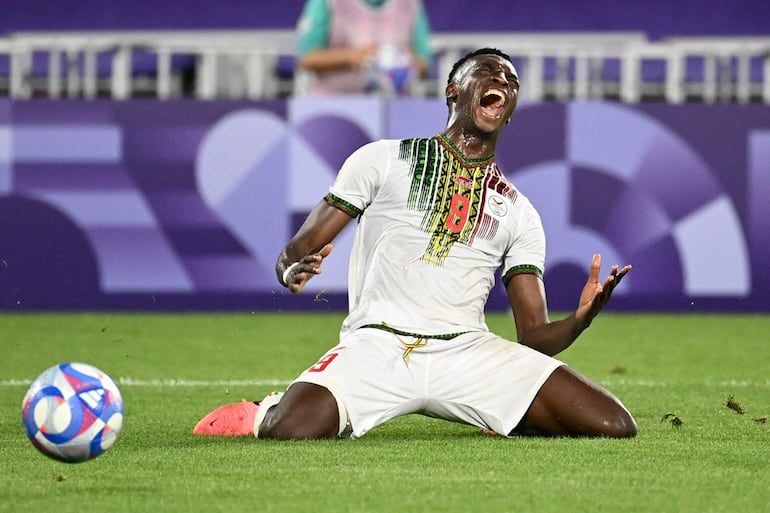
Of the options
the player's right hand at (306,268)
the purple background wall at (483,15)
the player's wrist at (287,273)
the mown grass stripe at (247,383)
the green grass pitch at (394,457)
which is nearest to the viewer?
the green grass pitch at (394,457)

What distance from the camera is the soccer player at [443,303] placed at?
582 centimetres

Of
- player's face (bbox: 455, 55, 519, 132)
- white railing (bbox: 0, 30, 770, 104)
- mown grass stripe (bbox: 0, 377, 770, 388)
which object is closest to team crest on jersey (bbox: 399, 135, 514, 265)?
player's face (bbox: 455, 55, 519, 132)

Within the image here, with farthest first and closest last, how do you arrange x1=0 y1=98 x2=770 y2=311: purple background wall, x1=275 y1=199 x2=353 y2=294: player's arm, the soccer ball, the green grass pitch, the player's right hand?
x1=0 y1=98 x2=770 y2=311: purple background wall, x1=275 y1=199 x2=353 y2=294: player's arm, the player's right hand, the soccer ball, the green grass pitch

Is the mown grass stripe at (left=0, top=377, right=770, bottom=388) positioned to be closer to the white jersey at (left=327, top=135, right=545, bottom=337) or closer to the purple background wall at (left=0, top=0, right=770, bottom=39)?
the white jersey at (left=327, top=135, right=545, bottom=337)

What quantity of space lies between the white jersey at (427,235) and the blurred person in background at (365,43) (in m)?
6.04

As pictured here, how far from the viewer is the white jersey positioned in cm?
603

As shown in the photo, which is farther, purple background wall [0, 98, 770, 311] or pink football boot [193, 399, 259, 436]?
purple background wall [0, 98, 770, 311]

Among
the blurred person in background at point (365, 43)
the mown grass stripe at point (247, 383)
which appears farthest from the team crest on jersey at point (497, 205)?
the blurred person in background at point (365, 43)

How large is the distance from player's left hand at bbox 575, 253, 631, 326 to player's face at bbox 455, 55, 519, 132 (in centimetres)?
76

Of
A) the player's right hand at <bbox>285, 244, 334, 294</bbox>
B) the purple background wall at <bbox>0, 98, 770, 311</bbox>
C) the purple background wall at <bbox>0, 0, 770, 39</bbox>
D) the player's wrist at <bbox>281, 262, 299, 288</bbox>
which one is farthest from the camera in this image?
the purple background wall at <bbox>0, 0, 770, 39</bbox>

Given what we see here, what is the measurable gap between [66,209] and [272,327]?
73.4 inches

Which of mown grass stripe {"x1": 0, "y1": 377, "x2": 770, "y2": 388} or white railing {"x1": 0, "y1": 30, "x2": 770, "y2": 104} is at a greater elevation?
white railing {"x1": 0, "y1": 30, "x2": 770, "y2": 104}

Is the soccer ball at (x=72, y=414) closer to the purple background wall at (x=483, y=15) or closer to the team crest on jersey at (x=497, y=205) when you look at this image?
the team crest on jersey at (x=497, y=205)

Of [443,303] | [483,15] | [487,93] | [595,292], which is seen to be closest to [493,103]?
[487,93]
